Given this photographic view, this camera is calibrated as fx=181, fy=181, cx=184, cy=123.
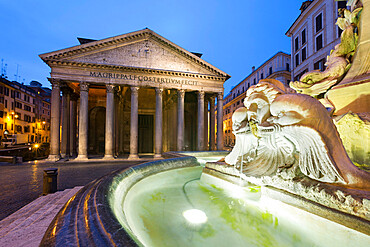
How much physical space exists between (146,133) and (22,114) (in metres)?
33.2

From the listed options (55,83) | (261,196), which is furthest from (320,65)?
(55,83)

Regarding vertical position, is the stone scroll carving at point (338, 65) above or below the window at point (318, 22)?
below

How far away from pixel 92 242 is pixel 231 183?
6.66 feet

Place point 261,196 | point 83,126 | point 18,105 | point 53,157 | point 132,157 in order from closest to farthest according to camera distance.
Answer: point 261,196
point 53,157
point 83,126
point 132,157
point 18,105

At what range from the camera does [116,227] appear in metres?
1.11

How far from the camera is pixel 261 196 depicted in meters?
2.11

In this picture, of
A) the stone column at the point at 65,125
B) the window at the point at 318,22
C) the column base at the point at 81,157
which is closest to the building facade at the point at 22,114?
the stone column at the point at 65,125

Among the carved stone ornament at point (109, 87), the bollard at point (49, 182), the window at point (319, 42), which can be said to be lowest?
the bollard at point (49, 182)

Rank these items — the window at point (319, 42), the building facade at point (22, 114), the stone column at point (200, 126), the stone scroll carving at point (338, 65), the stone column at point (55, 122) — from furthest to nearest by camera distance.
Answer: the building facade at point (22, 114)
the window at point (319, 42)
the stone column at point (200, 126)
the stone column at point (55, 122)
the stone scroll carving at point (338, 65)

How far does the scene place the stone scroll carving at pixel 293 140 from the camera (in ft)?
5.67

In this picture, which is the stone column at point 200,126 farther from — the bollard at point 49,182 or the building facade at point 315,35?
the building facade at point 315,35

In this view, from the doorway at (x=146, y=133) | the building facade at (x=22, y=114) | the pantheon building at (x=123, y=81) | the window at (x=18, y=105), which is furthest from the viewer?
the window at (x=18, y=105)

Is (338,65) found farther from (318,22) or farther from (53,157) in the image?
(318,22)

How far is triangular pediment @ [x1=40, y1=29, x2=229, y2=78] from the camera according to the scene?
1457 cm
